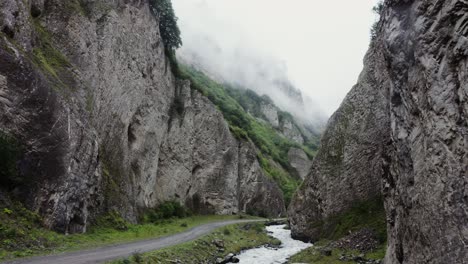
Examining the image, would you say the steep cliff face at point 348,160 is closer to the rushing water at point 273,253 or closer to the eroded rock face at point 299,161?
the rushing water at point 273,253

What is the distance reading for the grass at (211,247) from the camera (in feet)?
79.2

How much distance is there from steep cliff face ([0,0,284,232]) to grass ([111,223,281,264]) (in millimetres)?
8068

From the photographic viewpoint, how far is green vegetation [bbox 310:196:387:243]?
30.7 metres

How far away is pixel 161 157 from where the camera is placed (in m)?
57.8

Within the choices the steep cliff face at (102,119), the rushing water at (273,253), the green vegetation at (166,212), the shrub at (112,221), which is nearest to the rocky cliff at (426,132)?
the rushing water at (273,253)

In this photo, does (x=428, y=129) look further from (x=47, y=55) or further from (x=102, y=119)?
(x=102, y=119)

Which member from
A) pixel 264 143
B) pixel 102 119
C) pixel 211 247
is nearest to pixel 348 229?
pixel 211 247

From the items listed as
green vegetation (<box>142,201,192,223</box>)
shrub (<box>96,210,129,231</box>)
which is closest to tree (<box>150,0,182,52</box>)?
green vegetation (<box>142,201,192,223</box>)

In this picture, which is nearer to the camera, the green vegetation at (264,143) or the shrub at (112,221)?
the shrub at (112,221)

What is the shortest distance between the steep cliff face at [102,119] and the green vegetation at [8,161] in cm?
60

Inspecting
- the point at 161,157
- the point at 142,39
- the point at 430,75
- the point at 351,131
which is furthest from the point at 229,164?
the point at 430,75

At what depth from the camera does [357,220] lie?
109 feet

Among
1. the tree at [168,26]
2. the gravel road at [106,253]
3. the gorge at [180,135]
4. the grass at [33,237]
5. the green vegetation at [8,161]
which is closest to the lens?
the gorge at [180,135]

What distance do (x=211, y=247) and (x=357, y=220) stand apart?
1335cm
